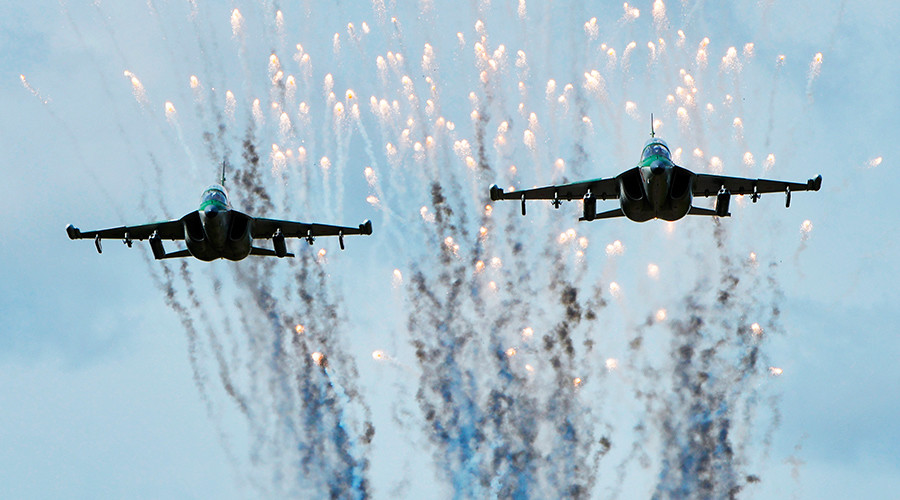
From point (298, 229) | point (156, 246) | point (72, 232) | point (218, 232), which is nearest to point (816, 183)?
point (298, 229)

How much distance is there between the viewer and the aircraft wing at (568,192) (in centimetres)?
12719

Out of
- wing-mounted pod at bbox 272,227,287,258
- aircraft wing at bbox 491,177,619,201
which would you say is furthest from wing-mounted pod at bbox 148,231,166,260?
aircraft wing at bbox 491,177,619,201

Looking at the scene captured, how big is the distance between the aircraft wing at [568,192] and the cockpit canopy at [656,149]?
10.7 ft

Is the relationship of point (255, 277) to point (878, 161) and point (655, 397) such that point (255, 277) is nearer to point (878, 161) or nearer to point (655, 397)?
point (655, 397)

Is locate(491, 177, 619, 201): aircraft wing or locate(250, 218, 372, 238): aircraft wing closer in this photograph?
locate(491, 177, 619, 201): aircraft wing

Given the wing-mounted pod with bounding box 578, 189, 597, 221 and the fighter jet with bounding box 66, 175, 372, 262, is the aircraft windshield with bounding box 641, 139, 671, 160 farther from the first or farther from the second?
the fighter jet with bounding box 66, 175, 372, 262

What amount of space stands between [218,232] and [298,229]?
910cm

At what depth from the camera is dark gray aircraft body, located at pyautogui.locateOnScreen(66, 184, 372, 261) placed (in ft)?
413

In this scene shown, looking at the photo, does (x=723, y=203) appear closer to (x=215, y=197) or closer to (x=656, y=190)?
(x=656, y=190)

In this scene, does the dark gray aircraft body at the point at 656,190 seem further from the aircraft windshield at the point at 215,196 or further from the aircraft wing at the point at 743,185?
the aircraft windshield at the point at 215,196

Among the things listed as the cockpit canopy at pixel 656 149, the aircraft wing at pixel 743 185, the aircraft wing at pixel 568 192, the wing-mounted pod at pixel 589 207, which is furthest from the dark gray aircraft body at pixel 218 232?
the aircraft wing at pixel 743 185

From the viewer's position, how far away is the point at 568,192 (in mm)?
129000

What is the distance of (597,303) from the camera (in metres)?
141

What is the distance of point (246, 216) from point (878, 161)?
46221 millimetres
